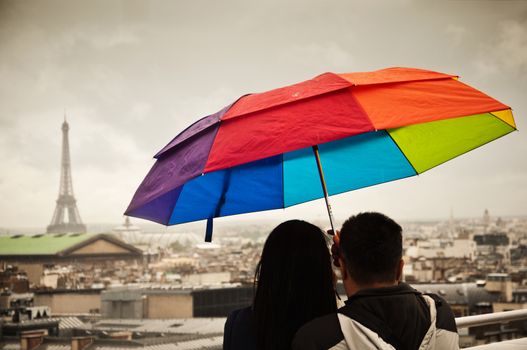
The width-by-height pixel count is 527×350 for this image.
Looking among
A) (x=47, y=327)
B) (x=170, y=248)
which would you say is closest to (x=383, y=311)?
(x=47, y=327)

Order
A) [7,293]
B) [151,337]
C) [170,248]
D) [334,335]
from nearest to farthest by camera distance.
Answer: [334,335], [151,337], [7,293], [170,248]

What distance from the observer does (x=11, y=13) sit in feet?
201

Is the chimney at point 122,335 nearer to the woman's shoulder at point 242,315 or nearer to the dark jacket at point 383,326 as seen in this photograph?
the woman's shoulder at point 242,315

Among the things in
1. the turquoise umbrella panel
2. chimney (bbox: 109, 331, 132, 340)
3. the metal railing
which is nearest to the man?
the turquoise umbrella panel

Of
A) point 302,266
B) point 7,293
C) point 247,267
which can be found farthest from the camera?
point 247,267

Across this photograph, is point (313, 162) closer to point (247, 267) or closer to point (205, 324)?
point (205, 324)

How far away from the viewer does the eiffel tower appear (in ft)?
171

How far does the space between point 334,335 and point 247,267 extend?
48.5 metres

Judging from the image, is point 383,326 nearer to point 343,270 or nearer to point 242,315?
point 343,270

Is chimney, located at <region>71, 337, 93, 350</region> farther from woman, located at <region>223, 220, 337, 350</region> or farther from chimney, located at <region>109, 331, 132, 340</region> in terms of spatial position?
woman, located at <region>223, 220, 337, 350</region>

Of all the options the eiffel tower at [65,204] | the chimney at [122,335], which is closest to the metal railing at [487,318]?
the chimney at [122,335]

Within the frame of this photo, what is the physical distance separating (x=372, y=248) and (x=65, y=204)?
195 feet

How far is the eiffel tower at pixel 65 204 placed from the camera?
171 feet

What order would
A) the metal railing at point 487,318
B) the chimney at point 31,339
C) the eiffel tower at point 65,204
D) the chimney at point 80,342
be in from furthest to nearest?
1. the eiffel tower at point 65,204
2. the chimney at point 31,339
3. the chimney at point 80,342
4. the metal railing at point 487,318
